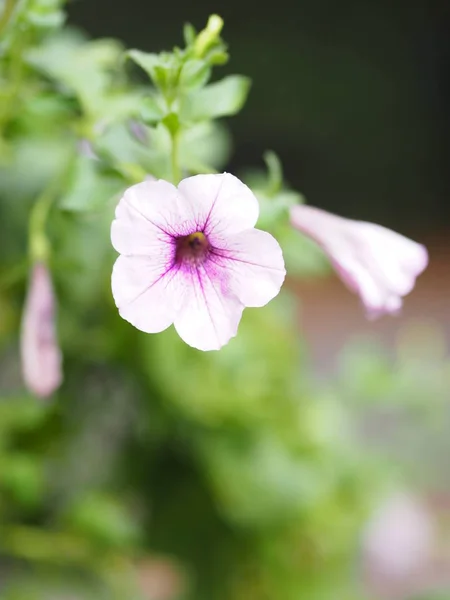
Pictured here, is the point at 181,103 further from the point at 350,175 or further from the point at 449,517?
the point at 350,175

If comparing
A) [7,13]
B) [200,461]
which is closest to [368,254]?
[7,13]

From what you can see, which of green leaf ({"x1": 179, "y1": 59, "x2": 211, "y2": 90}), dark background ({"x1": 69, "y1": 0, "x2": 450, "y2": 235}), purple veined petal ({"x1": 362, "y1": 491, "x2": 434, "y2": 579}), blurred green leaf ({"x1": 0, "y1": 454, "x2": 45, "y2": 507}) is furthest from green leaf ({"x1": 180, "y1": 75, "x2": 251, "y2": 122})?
dark background ({"x1": 69, "y1": 0, "x2": 450, "y2": 235})

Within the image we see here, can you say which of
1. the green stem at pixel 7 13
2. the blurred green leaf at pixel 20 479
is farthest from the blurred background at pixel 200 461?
the green stem at pixel 7 13

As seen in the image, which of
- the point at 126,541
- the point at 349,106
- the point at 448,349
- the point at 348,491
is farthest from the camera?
the point at 349,106

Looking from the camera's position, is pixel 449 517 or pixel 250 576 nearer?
pixel 250 576

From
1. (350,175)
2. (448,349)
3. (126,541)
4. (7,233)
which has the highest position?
(350,175)

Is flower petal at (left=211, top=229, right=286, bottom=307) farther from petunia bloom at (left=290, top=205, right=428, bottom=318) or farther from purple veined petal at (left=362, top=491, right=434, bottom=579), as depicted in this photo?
purple veined petal at (left=362, top=491, right=434, bottom=579)

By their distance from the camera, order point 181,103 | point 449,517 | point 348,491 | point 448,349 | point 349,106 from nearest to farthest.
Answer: point 181,103
point 348,491
point 449,517
point 448,349
point 349,106

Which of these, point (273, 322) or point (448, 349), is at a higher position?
point (448, 349)

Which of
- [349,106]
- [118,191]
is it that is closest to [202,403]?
[118,191]
